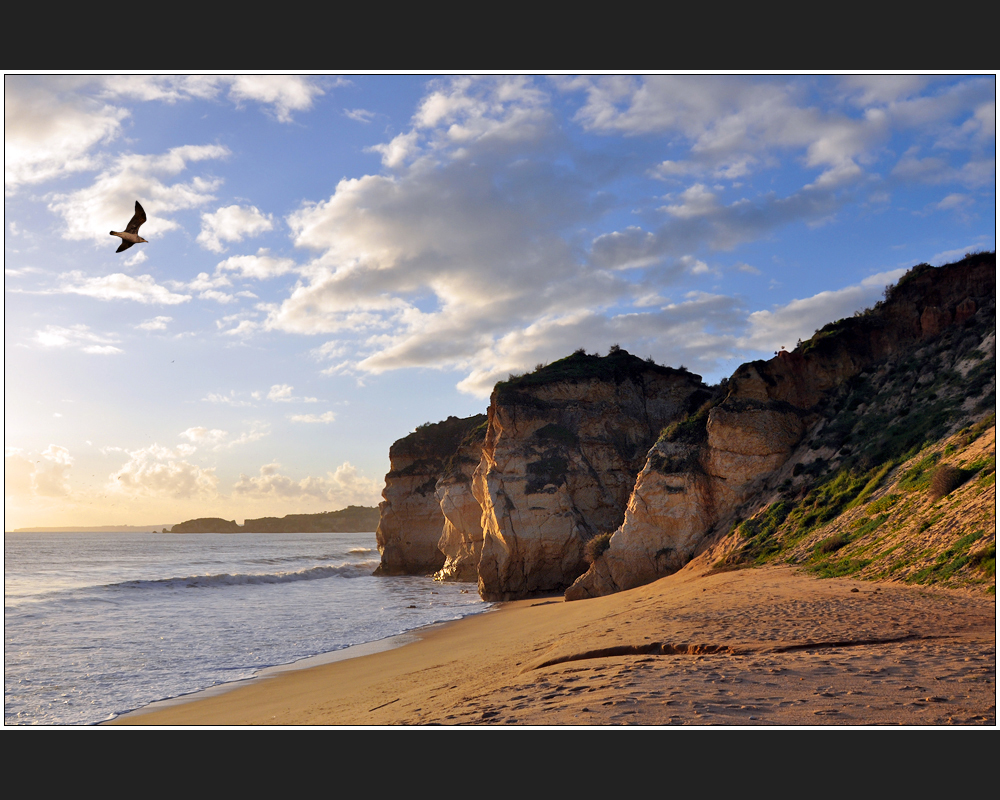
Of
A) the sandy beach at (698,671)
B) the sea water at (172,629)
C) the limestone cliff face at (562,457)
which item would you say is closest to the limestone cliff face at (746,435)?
the sandy beach at (698,671)

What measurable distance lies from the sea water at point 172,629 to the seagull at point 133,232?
366 inches

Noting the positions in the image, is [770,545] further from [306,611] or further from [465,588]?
[465,588]

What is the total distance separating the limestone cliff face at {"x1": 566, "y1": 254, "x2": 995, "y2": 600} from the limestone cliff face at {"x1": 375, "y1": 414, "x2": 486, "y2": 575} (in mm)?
30900

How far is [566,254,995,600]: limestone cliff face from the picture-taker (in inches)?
947

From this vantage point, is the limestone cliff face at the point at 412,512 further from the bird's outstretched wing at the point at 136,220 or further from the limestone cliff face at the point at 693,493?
the bird's outstretched wing at the point at 136,220

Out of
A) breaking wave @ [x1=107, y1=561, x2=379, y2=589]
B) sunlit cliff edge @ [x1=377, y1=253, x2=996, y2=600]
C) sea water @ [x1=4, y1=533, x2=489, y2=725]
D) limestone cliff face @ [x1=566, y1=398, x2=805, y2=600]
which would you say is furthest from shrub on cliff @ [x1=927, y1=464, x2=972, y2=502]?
breaking wave @ [x1=107, y1=561, x2=379, y2=589]

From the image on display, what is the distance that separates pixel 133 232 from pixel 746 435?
72.5 feet

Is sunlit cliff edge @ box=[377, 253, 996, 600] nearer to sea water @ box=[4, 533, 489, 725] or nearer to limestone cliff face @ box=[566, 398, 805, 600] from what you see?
limestone cliff face @ box=[566, 398, 805, 600]

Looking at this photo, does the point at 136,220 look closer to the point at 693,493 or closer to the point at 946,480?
the point at 946,480

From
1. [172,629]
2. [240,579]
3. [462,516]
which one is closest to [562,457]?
[462,516]

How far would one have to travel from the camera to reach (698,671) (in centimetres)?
816

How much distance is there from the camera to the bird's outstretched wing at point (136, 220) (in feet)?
32.6

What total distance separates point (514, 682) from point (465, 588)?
31.5 meters
